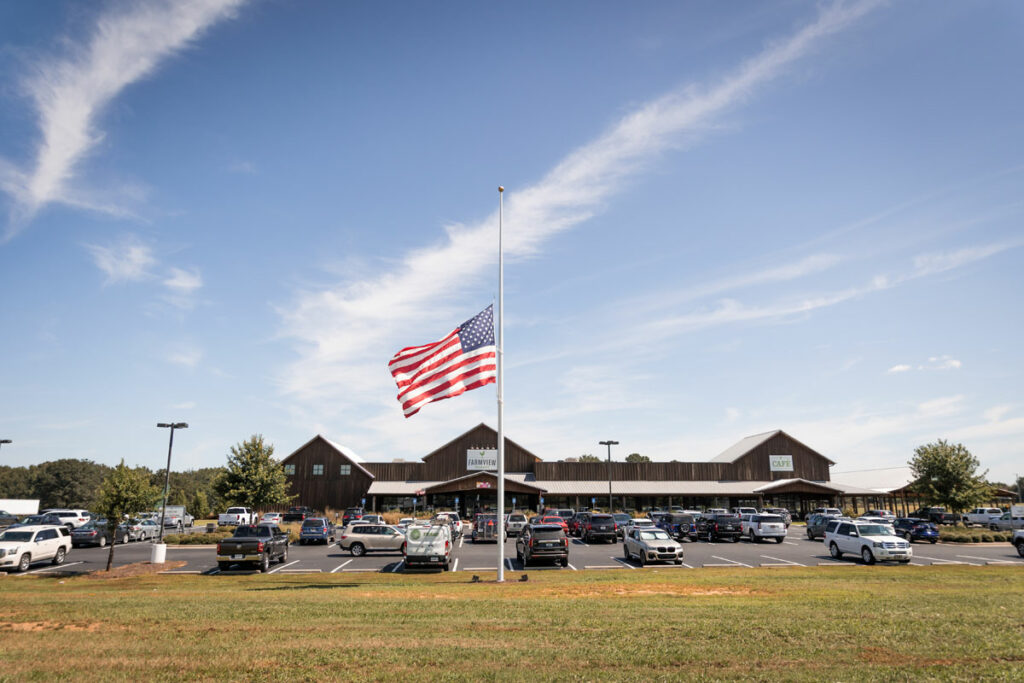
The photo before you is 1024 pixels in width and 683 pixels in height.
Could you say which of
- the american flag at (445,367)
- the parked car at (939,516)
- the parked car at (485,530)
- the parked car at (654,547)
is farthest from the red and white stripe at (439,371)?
the parked car at (939,516)

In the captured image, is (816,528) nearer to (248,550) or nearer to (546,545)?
(546,545)

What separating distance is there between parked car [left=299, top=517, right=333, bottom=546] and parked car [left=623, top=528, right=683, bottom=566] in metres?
20.6

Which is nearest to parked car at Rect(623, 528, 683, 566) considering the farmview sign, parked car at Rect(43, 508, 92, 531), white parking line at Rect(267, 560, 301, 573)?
white parking line at Rect(267, 560, 301, 573)

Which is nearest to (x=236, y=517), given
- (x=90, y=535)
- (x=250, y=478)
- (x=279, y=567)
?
(x=250, y=478)

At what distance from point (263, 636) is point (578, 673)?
243 inches

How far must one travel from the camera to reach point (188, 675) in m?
9.81

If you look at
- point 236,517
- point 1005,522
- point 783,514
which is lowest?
point 1005,522

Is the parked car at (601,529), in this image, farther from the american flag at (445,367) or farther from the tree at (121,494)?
the tree at (121,494)

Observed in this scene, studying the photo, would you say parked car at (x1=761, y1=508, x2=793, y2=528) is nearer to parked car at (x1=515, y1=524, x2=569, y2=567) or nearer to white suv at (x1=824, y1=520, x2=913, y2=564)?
white suv at (x1=824, y1=520, x2=913, y2=564)

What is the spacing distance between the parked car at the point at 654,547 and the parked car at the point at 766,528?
13.7 meters

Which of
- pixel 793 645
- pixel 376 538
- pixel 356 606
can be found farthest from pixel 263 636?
pixel 376 538

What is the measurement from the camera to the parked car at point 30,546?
1102 inches

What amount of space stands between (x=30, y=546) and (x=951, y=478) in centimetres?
6515

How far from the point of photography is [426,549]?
2734 centimetres
